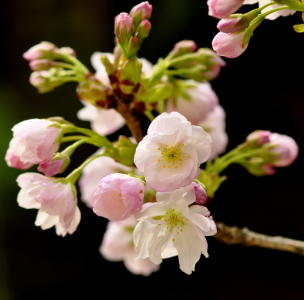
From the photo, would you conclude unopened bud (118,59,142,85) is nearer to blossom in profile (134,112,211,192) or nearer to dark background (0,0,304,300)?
blossom in profile (134,112,211,192)

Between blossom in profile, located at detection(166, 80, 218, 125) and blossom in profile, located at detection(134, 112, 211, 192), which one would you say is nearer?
blossom in profile, located at detection(134, 112, 211, 192)

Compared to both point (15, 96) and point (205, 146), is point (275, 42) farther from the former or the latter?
point (205, 146)

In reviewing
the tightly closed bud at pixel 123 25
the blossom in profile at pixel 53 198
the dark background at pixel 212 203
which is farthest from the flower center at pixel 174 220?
the dark background at pixel 212 203

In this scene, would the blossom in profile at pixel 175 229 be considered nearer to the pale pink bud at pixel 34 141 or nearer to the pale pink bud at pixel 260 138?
the pale pink bud at pixel 34 141

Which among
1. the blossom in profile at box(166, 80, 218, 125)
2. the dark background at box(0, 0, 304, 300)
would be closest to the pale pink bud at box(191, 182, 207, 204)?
the blossom in profile at box(166, 80, 218, 125)

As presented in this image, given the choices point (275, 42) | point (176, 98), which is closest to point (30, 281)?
point (275, 42)

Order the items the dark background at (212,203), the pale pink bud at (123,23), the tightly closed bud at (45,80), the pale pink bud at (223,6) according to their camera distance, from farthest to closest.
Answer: the dark background at (212,203)
the tightly closed bud at (45,80)
the pale pink bud at (123,23)
the pale pink bud at (223,6)

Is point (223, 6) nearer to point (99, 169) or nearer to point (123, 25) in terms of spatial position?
point (123, 25)
